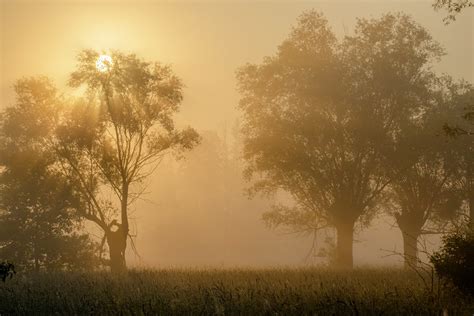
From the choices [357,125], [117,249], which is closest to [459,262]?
[357,125]

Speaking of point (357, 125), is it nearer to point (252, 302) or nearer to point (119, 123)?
point (119, 123)

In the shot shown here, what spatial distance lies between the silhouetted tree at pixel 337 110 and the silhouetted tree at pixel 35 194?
13301mm

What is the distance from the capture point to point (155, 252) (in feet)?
315

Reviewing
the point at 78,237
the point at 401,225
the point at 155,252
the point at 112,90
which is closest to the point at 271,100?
the point at 112,90

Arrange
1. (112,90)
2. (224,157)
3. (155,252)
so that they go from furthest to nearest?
(224,157)
(155,252)
(112,90)

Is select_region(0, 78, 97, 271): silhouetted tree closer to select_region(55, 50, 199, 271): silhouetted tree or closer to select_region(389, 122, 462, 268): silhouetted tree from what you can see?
select_region(55, 50, 199, 271): silhouetted tree

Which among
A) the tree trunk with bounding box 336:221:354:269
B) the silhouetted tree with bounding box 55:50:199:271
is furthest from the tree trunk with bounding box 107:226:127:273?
the tree trunk with bounding box 336:221:354:269

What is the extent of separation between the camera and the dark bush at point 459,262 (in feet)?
42.7

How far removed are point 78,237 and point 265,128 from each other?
16.2 m

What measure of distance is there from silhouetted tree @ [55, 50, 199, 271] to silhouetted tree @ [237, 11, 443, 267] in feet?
18.6

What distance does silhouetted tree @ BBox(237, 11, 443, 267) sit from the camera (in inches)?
1238

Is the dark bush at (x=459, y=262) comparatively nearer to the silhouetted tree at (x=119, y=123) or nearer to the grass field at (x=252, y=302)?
the grass field at (x=252, y=302)

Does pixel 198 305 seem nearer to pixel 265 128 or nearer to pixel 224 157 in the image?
pixel 265 128

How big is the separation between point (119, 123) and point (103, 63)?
12.5ft
